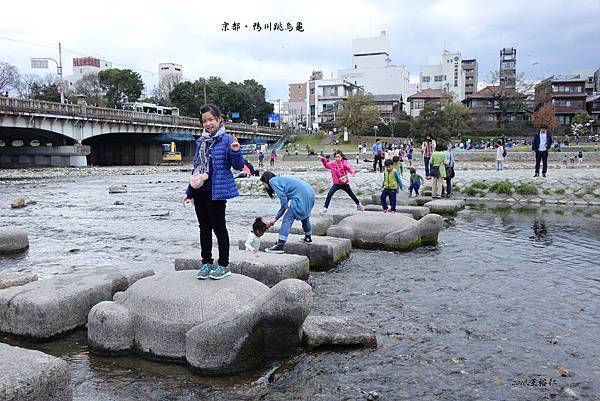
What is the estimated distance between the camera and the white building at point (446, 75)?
10206cm

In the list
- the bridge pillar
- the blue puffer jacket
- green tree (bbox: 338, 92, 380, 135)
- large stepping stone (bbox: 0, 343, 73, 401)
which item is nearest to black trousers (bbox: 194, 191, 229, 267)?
the blue puffer jacket

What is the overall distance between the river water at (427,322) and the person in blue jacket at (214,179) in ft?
4.72

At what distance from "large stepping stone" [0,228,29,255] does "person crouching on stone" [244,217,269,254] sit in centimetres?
537

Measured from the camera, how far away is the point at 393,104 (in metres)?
90.6

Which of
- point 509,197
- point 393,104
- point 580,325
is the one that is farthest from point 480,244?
point 393,104

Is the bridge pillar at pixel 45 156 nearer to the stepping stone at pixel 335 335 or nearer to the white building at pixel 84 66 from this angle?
the stepping stone at pixel 335 335

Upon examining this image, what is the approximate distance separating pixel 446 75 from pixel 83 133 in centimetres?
7912

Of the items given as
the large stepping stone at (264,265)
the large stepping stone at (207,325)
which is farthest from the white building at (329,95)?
the large stepping stone at (207,325)

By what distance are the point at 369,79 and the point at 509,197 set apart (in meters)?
87.9

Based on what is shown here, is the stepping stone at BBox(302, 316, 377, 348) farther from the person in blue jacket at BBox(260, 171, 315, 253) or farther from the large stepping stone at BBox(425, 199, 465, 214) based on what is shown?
the large stepping stone at BBox(425, 199, 465, 214)

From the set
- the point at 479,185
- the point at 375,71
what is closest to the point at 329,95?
the point at 375,71

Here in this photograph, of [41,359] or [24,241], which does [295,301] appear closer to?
[41,359]

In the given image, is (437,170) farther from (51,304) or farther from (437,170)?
(51,304)

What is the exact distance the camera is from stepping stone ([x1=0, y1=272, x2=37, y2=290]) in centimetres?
672
